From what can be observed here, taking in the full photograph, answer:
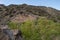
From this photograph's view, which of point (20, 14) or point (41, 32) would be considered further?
point (20, 14)

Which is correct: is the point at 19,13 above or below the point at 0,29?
below

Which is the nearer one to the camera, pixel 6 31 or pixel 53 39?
pixel 6 31

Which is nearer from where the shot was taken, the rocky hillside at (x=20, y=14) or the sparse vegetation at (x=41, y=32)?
the sparse vegetation at (x=41, y=32)

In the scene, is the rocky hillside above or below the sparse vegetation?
below

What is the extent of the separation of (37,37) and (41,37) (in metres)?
0.94

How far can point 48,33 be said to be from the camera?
53.3 metres

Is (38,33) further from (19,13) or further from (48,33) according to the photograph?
(19,13)

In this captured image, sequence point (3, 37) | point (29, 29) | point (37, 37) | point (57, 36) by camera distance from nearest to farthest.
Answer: point (3, 37) < point (57, 36) < point (37, 37) < point (29, 29)

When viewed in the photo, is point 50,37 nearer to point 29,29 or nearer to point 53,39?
point 53,39

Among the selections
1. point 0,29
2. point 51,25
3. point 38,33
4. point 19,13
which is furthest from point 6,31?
point 19,13

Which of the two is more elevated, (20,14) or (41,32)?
(41,32)

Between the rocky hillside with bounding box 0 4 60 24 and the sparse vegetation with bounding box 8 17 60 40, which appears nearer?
the sparse vegetation with bounding box 8 17 60 40

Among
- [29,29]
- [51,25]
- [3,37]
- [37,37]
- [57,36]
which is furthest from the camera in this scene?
[51,25]

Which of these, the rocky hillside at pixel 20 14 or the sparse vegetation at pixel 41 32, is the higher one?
the sparse vegetation at pixel 41 32
